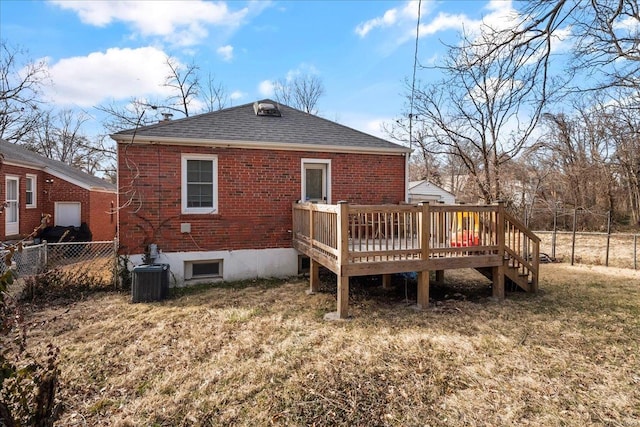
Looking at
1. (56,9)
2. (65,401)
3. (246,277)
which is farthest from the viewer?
(246,277)

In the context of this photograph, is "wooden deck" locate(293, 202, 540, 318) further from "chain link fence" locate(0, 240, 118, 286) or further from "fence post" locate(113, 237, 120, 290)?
"chain link fence" locate(0, 240, 118, 286)

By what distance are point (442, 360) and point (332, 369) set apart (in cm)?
138

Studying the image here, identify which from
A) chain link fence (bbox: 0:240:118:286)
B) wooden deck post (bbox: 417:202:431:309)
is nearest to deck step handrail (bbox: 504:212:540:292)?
wooden deck post (bbox: 417:202:431:309)

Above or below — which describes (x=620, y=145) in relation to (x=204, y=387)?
above

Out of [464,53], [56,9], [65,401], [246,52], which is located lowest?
[65,401]

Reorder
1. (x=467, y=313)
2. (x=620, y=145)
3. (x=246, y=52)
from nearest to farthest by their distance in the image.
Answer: (x=467, y=313) → (x=246, y=52) → (x=620, y=145)

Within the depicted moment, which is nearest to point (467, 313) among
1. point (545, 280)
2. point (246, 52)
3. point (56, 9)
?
point (545, 280)

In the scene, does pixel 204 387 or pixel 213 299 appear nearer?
pixel 204 387

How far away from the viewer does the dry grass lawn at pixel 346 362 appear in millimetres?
3121

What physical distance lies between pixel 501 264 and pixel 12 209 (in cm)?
1623

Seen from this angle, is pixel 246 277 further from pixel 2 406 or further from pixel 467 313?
pixel 2 406

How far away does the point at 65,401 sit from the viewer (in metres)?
3.33

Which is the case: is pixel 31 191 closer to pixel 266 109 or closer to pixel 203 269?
pixel 203 269

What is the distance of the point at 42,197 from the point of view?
13.9 metres
